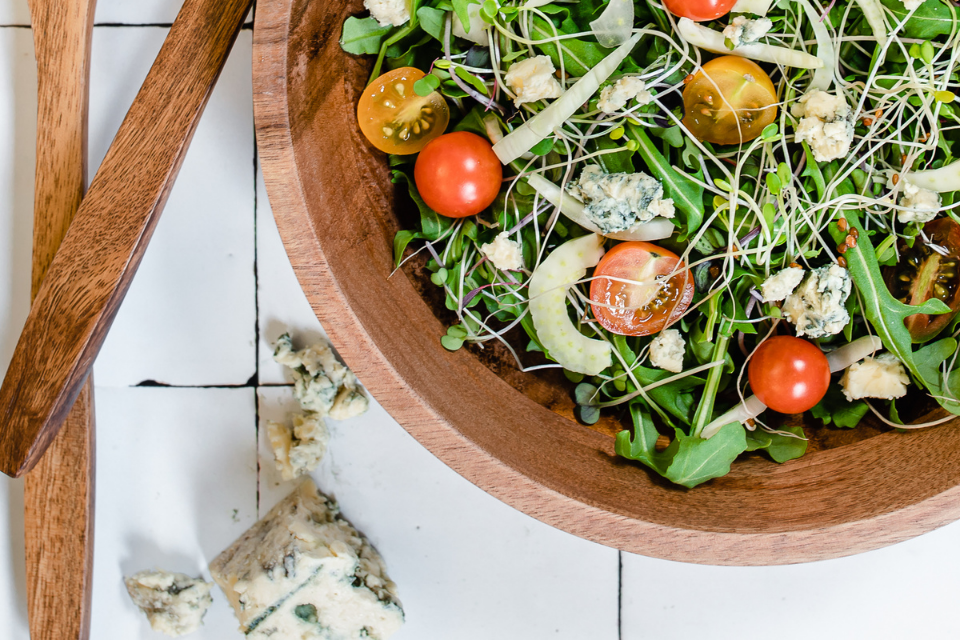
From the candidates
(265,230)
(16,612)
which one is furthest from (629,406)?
(16,612)

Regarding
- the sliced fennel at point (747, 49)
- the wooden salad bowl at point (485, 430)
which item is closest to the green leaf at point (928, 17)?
the sliced fennel at point (747, 49)

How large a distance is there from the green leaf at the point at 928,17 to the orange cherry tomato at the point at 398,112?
55 centimetres

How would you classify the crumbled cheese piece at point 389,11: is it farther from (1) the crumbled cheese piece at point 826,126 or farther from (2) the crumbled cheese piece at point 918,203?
(2) the crumbled cheese piece at point 918,203

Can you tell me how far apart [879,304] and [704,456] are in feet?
0.91

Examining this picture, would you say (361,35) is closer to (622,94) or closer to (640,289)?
(622,94)

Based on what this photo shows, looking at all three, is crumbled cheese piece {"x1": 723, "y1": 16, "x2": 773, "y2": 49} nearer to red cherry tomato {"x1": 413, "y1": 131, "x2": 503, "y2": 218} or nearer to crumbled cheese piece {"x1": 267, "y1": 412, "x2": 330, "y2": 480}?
red cherry tomato {"x1": 413, "y1": 131, "x2": 503, "y2": 218}

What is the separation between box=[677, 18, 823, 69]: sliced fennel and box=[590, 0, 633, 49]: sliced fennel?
0.21ft

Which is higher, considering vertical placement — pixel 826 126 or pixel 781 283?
pixel 826 126

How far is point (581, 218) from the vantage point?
0.80 meters

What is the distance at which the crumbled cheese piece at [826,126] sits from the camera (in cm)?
72

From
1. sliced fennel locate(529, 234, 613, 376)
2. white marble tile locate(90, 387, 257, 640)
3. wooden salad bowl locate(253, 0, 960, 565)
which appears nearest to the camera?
wooden salad bowl locate(253, 0, 960, 565)

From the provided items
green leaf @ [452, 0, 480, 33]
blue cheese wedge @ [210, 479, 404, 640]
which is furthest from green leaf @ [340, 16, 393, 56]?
blue cheese wedge @ [210, 479, 404, 640]

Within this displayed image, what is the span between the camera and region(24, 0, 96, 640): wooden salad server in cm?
104

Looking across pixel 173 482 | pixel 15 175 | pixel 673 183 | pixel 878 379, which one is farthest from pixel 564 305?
pixel 15 175
